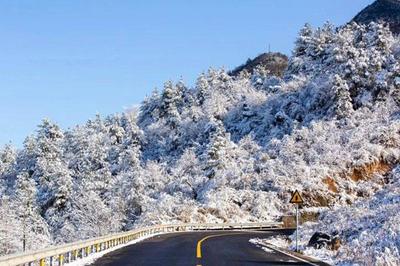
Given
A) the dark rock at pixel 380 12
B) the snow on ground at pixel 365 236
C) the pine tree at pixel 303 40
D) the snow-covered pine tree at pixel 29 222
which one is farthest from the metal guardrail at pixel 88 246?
the dark rock at pixel 380 12

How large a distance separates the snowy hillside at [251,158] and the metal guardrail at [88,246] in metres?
4.89

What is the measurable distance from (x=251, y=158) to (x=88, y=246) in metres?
55.1

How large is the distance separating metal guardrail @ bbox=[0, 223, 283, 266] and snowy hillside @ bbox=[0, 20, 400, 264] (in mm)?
4892

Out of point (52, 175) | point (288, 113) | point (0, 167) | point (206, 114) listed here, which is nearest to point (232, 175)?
point (288, 113)

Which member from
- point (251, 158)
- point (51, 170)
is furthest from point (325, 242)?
point (51, 170)

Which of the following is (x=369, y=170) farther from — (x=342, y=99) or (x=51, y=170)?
(x=51, y=170)

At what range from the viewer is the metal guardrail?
1380 cm

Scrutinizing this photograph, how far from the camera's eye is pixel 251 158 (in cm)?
7519

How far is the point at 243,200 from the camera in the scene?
2643 inches

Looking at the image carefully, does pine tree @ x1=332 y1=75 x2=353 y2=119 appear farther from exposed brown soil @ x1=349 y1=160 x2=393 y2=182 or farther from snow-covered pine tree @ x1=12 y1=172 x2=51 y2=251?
snow-covered pine tree @ x1=12 y1=172 x2=51 y2=251

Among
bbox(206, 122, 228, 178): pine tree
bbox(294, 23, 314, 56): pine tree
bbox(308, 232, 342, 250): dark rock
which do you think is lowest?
bbox(308, 232, 342, 250): dark rock

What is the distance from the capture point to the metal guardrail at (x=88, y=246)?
1380 centimetres

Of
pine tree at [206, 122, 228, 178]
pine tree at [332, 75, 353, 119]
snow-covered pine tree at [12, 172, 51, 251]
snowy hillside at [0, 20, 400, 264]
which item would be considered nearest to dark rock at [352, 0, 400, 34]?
snowy hillside at [0, 20, 400, 264]

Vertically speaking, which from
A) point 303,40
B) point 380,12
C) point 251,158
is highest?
point 380,12
